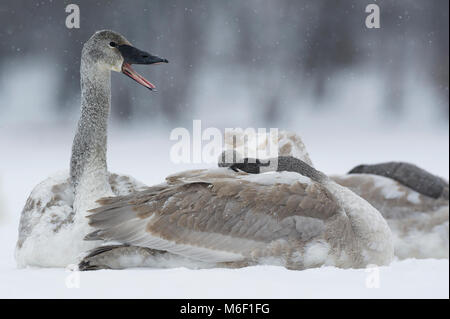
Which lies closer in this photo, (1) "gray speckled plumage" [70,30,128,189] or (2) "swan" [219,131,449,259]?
(1) "gray speckled plumage" [70,30,128,189]

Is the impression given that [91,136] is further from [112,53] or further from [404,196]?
[404,196]

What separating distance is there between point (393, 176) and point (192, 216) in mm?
2690

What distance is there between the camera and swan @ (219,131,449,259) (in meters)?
5.45

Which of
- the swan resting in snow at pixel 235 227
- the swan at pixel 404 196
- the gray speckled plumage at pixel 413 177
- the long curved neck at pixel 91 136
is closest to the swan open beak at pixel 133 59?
the long curved neck at pixel 91 136

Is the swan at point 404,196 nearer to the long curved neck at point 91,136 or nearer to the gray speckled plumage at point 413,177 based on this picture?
the gray speckled plumage at point 413,177

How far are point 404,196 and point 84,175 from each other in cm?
268

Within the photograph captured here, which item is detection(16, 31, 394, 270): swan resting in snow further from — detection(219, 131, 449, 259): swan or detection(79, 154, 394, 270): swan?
detection(219, 131, 449, 259): swan

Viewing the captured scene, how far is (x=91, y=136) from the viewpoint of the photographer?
430cm

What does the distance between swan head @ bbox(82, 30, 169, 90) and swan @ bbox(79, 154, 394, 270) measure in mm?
880

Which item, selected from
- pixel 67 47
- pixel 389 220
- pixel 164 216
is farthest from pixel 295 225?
pixel 67 47

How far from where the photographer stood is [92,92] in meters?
4.36

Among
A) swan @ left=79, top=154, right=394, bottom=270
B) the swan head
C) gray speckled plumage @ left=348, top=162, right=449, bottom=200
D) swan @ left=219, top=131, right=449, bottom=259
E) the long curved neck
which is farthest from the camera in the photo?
gray speckled plumage @ left=348, top=162, right=449, bottom=200

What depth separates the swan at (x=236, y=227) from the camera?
3631 millimetres

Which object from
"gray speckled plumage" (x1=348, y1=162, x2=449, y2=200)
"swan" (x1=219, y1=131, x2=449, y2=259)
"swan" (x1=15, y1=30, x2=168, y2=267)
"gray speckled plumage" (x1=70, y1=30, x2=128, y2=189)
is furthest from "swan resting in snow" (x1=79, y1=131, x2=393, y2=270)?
"gray speckled plumage" (x1=348, y1=162, x2=449, y2=200)
